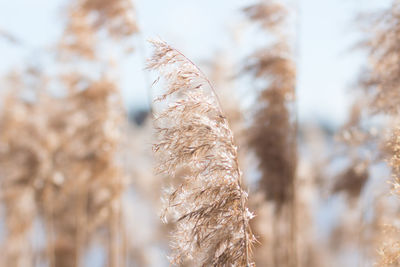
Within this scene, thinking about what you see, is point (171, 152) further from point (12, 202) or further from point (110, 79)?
point (12, 202)

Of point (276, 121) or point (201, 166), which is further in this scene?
point (276, 121)

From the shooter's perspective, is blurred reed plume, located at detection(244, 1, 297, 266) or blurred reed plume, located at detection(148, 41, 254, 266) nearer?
blurred reed plume, located at detection(148, 41, 254, 266)

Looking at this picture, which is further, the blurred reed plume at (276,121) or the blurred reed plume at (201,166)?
the blurred reed plume at (276,121)

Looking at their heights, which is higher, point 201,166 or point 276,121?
point 276,121

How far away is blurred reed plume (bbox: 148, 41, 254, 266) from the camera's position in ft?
7.62

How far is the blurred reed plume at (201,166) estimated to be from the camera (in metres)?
2.32

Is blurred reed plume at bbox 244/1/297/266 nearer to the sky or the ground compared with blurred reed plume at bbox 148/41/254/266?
nearer to the sky

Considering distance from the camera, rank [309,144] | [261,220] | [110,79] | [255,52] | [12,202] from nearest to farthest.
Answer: [255,52] → [110,79] → [261,220] → [12,202] → [309,144]

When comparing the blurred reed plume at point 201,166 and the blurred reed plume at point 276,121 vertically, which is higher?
the blurred reed plume at point 276,121

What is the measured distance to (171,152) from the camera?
91.6 inches

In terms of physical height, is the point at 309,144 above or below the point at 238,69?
above

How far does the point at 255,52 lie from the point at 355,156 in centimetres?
170

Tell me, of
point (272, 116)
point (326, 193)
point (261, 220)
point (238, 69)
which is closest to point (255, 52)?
point (238, 69)

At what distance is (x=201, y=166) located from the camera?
7.70ft
